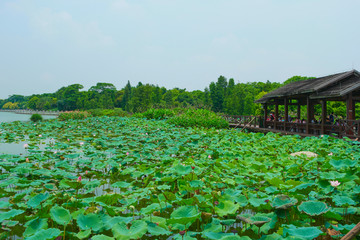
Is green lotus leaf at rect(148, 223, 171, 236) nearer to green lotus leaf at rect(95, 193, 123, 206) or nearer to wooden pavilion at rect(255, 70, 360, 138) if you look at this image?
green lotus leaf at rect(95, 193, 123, 206)

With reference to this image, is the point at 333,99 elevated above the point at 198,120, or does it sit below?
above

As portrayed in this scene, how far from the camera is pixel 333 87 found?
33.3ft

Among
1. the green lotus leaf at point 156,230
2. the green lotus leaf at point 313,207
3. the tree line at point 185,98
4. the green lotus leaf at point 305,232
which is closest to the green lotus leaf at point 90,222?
the green lotus leaf at point 156,230

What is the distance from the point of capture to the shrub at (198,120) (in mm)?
13055

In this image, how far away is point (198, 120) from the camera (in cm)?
1337

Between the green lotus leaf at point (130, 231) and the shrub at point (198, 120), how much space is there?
1118 centimetres

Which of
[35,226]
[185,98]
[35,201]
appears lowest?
[35,226]

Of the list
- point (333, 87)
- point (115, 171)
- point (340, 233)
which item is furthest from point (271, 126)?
point (340, 233)

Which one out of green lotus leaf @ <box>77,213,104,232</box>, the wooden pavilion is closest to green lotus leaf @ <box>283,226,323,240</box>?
green lotus leaf @ <box>77,213,104,232</box>

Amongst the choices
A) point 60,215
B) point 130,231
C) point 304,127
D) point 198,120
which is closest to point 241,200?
point 130,231

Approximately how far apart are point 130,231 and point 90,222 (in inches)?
16.4

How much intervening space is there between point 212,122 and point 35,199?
1215 centimetres

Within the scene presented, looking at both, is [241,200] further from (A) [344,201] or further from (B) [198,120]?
(B) [198,120]

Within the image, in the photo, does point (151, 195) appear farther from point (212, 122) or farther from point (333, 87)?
point (212, 122)
